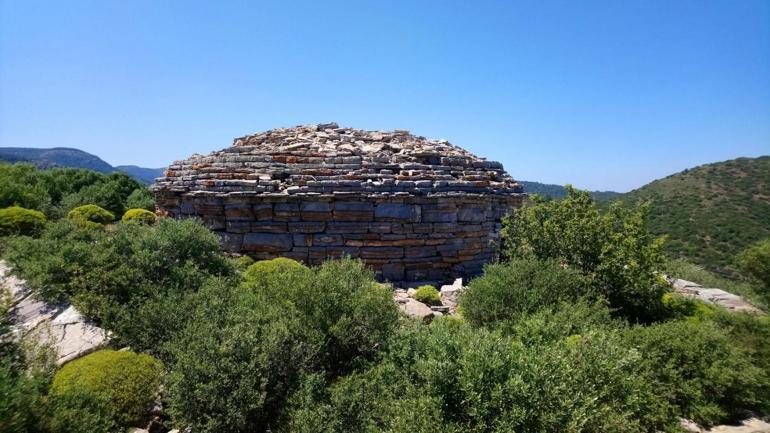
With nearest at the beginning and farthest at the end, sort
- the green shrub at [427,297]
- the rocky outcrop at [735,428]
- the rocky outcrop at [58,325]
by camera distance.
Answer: the rocky outcrop at [58,325]
the rocky outcrop at [735,428]
the green shrub at [427,297]

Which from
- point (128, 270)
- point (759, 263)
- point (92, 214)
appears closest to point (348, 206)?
point (128, 270)

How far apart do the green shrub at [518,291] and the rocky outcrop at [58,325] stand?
5.47 meters

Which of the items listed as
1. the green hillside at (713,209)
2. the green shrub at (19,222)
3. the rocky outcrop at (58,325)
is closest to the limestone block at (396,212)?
the rocky outcrop at (58,325)

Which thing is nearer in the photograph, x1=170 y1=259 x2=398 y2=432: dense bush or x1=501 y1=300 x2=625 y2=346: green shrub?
Answer: x1=170 y1=259 x2=398 y2=432: dense bush

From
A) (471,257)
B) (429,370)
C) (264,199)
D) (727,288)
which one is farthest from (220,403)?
(727,288)

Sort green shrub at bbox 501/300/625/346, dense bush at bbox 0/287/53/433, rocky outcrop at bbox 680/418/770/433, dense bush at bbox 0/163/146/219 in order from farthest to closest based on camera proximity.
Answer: dense bush at bbox 0/163/146/219 < rocky outcrop at bbox 680/418/770/433 < green shrub at bbox 501/300/625/346 < dense bush at bbox 0/287/53/433

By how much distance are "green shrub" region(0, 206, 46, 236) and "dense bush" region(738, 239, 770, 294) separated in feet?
78.0

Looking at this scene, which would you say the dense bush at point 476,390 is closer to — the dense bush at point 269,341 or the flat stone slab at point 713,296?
the dense bush at point 269,341

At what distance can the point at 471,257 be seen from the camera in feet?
35.2

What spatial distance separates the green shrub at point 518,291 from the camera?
6648 millimetres

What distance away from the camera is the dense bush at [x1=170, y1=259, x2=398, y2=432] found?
160 inches

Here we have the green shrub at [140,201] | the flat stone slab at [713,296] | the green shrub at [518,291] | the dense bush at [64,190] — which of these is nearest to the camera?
the green shrub at [518,291]

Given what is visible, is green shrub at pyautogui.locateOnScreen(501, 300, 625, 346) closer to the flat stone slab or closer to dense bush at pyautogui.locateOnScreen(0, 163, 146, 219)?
the flat stone slab

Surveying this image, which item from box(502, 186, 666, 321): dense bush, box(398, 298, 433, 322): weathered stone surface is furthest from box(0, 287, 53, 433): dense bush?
box(502, 186, 666, 321): dense bush
